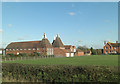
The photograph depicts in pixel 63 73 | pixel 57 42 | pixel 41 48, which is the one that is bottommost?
pixel 63 73

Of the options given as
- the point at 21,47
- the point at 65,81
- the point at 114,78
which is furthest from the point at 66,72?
the point at 21,47

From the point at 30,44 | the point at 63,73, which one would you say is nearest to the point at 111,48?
the point at 30,44

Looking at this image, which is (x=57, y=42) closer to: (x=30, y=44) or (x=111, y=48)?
(x=30, y=44)

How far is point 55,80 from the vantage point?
42.8ft

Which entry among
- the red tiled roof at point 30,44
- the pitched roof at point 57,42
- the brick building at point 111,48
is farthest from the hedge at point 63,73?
the brick building at point 111,48

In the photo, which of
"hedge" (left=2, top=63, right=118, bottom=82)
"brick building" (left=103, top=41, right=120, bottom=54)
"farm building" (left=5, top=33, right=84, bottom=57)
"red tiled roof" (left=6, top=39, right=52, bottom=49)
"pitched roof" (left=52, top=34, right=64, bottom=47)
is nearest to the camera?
"hedge" (left=2, top=63, right=118, bottom=82)

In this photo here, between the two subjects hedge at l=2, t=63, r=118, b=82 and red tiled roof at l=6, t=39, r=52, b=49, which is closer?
hedge at l=2, t=63, r=118, b=82

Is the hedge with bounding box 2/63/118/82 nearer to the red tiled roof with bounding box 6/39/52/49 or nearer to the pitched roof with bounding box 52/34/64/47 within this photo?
the red tiled roof with bounding box 6/39/52/49

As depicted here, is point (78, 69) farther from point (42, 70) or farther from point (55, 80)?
point (42, 70)

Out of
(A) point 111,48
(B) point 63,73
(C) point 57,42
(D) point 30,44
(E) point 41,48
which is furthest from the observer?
(A) point 111,48

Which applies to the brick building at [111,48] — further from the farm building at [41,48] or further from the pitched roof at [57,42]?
the pitched roof at [57,42]

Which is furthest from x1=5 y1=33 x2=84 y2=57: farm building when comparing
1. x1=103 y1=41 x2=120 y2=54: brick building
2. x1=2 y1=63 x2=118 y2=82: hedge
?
x1=2 y1=63 x2=118 y2=82: hedge

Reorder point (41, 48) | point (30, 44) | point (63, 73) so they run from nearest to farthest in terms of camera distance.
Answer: point (63, 73)
point (41, 48)
point (30, 44)

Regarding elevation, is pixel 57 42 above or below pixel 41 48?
above
